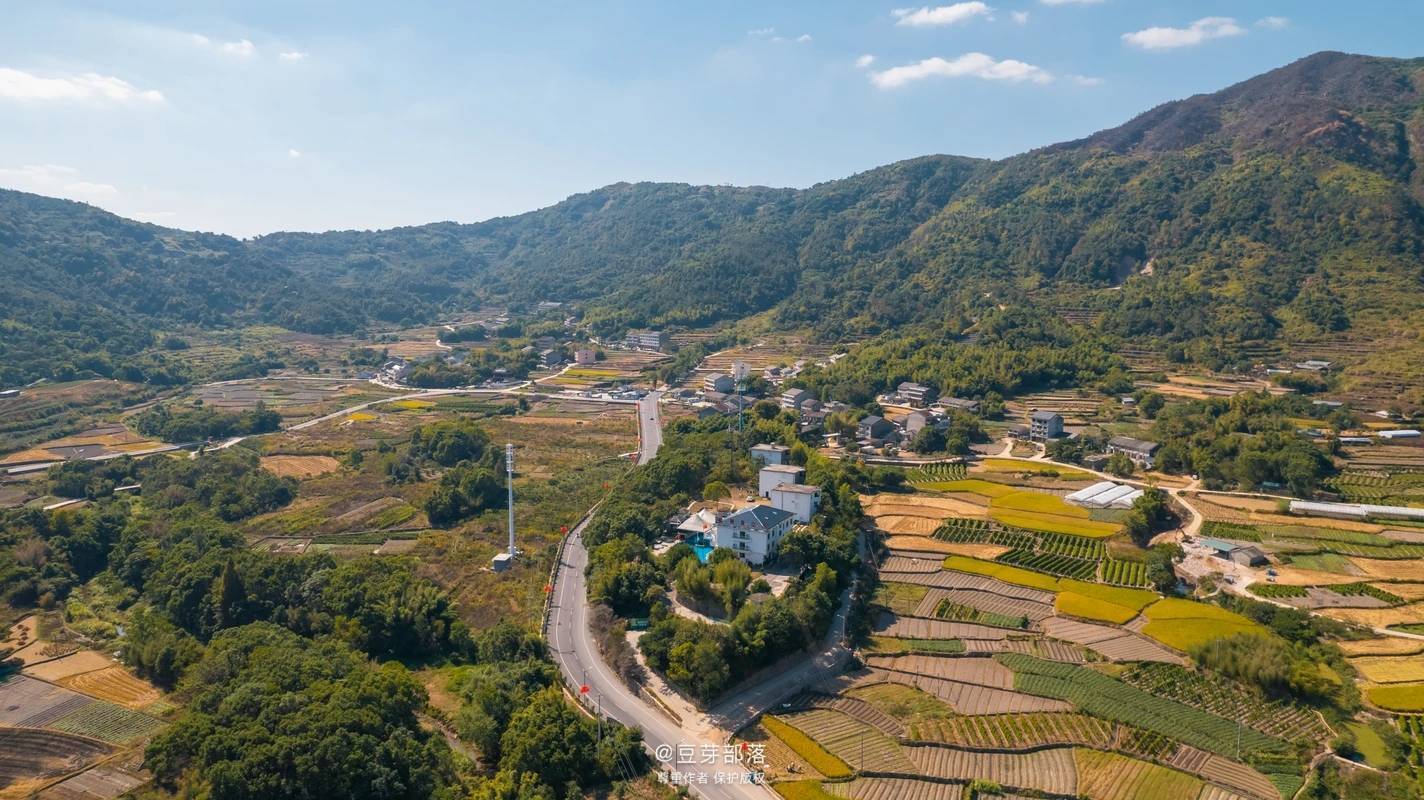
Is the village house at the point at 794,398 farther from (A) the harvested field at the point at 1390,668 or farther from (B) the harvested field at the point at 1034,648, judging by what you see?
(A) the harvested field at the point at 1390,668

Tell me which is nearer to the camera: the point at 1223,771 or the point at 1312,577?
the point at 1223,771

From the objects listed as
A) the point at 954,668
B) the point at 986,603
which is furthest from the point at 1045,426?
the point at 954,668

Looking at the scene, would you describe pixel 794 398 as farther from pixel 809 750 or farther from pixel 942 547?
pixel 809 750

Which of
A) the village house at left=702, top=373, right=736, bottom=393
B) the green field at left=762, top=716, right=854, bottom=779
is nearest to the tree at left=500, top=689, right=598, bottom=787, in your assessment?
the green field at left=762, top=716, right=854, bottom=779

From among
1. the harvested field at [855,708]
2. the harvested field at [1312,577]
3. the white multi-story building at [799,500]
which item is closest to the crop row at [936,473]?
the white multi-story building at [799,500]

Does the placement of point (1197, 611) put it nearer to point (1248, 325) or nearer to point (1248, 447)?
point (1248, 447)

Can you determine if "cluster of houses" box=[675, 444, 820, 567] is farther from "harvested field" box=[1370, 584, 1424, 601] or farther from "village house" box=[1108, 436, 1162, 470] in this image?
"harvested field" box=[1370, 584, 1424, 601]
